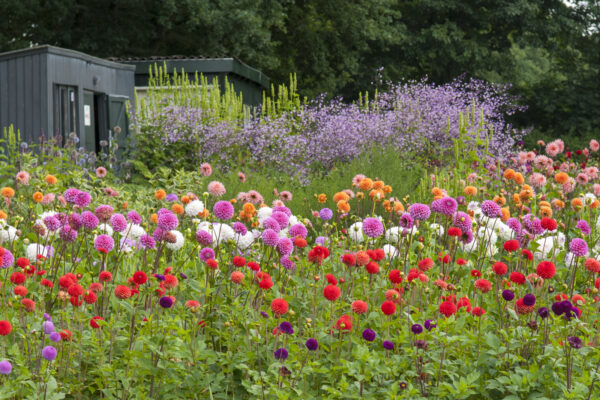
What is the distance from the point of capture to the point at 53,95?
38.5 feet

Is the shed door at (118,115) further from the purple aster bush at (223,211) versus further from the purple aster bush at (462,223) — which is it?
the purple aster bush at (462,223)

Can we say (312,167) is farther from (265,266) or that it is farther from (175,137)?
(265,266)

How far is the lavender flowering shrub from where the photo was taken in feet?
30.6

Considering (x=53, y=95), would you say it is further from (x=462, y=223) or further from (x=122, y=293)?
(x=122, y=293)

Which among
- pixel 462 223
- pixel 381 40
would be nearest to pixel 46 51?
pixel 462 223

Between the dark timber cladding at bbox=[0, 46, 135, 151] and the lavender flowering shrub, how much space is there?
151 cm

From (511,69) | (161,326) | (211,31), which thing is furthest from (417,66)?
(161,326)

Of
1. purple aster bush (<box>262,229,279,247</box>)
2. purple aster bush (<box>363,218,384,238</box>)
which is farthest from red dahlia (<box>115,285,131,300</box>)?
purple aster bush (<box>363,218,384,238</box>)

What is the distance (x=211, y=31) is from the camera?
62.1 feet

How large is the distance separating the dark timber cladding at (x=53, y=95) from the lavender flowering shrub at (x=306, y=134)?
151cm

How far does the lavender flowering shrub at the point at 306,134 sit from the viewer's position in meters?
9.34

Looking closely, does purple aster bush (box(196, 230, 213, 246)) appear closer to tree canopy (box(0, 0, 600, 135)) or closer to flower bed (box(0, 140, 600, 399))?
flower bed (box(0, 140, 600, 399))

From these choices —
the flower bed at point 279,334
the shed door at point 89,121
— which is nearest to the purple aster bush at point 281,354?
the flower bed at point 279,334

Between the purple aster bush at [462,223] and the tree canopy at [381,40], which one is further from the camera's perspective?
the tree canopy at [381,40]
